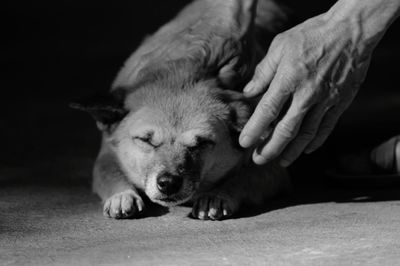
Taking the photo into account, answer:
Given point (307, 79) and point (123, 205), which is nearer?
point (307, 79)

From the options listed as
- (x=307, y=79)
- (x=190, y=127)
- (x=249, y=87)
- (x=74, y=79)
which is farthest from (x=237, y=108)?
(x=74, y=79)

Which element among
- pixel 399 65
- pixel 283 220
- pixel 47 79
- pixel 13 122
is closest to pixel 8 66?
pixel 47 79

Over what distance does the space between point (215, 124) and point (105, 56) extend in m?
3.13

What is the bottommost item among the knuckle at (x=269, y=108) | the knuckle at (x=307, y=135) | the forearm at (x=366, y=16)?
the knuckle at (x=307, y=135)

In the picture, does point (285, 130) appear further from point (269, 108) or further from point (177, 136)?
point (177, 136)

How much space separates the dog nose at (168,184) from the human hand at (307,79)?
31cm

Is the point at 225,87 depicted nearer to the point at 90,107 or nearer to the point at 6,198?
the point at 90,107

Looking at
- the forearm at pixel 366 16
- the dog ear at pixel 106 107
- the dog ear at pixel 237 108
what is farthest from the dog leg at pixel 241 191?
the forearm at pixel 366 16

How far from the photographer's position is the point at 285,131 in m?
2.85

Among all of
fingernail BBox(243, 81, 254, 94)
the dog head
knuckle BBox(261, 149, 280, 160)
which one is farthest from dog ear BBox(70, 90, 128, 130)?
knuckle BBox(261, 149, 280, 160)

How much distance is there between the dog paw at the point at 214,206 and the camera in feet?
10.0

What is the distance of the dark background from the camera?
4.13 metres

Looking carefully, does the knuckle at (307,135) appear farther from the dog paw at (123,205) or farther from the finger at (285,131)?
the dog paw at (123,205)

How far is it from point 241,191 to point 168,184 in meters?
0.35
